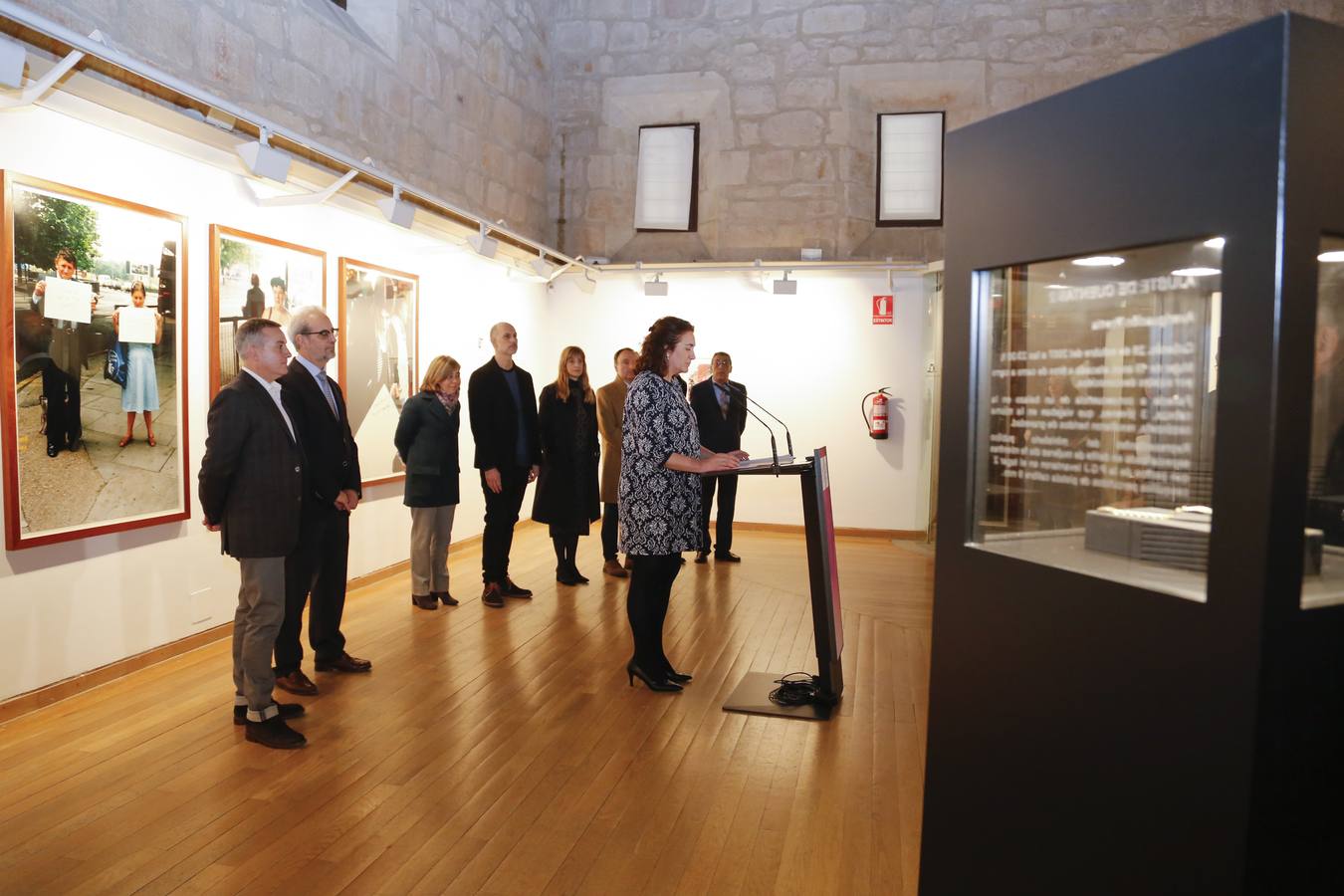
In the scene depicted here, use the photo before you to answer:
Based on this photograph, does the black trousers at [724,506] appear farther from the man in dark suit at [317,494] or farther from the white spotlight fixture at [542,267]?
the man in dark suit at [317,494]

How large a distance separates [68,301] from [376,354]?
2543 mm

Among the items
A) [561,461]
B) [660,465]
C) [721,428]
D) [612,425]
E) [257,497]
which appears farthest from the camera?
[721,428]

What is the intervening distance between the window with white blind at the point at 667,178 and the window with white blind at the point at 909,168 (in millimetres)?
1975

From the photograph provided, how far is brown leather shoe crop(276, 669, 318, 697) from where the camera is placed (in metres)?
4.07

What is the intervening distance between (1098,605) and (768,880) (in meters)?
1.44

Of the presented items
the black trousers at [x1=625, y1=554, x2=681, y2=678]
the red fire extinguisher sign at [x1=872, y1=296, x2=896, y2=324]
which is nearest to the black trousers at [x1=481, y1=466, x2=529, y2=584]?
the black trousers at [x1=625, y1=554, x2=681, y2=678]

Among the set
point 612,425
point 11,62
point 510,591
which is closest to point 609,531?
point 612,425

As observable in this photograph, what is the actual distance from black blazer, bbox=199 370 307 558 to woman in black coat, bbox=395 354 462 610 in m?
2.04

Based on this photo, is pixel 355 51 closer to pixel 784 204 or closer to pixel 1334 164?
pixel 784 204

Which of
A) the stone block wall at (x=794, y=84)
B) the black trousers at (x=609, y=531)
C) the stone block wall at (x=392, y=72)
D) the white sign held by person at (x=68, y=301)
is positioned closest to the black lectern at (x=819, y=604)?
the black trousers at (x=609, y=531)

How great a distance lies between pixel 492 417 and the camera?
572cm

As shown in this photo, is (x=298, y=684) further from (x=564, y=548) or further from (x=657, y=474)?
(x=564, y=548)

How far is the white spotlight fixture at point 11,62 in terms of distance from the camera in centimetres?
298

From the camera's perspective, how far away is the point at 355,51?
6.19m
